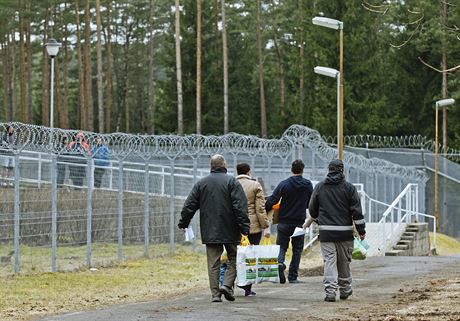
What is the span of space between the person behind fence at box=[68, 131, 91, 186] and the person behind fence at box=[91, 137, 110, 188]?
0.88 feet

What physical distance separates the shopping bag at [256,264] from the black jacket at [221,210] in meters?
0.64

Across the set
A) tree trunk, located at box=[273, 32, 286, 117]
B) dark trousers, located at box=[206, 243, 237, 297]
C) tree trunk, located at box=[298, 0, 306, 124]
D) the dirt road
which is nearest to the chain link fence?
the dirt road

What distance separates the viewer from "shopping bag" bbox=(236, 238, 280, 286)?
14852mm

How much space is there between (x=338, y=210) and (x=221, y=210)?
1.50 meters

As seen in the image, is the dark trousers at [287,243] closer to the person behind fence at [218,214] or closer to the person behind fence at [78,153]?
the person behind fence at [218,214]

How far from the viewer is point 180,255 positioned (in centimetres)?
2316

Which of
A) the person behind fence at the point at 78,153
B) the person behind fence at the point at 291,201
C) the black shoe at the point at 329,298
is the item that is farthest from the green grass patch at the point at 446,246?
the black shoe at the point at 329,298

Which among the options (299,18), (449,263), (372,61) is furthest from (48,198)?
(299,18)

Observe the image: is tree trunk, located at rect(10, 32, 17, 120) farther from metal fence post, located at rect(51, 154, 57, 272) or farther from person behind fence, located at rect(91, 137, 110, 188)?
metal fence post, located at rect(51, 154, 57, 272)

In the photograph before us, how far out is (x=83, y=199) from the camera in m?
20.1

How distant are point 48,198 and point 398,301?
22.3 feet

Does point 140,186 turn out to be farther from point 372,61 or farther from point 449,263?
point 372,61

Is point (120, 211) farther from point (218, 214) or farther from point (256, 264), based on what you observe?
point (218, 214)

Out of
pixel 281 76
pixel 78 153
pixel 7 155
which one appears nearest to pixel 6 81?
pixel 281 76
